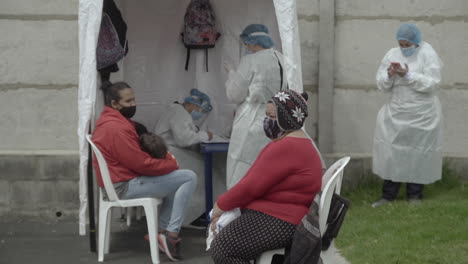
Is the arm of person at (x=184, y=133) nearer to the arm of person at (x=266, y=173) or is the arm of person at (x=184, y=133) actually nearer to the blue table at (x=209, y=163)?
the blue table at (x=209, y=163)

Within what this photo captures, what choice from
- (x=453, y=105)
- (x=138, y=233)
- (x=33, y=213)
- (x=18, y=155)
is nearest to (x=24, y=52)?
(x=18, y=155)

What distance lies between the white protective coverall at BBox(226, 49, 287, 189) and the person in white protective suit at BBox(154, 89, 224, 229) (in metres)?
0.64

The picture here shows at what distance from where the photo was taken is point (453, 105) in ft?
25.1

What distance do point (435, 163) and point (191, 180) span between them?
2.50m

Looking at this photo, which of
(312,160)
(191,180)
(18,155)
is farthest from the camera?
(18,155)

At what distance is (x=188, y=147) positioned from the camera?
714cm

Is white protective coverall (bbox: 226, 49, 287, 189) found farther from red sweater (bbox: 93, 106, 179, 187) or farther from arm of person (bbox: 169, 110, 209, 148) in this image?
red sweater (bbox: 93, 106, 179, 187)

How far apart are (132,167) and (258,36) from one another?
167 cm

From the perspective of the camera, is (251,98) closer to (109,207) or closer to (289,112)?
(109,207)

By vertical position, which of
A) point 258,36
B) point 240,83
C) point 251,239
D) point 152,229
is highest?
point 258,36

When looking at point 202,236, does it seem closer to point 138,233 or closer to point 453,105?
point 138,233

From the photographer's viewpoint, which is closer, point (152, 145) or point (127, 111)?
point (152, 145)

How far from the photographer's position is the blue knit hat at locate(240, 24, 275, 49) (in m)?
6.57

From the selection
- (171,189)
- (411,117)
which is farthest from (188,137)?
(411,117)
